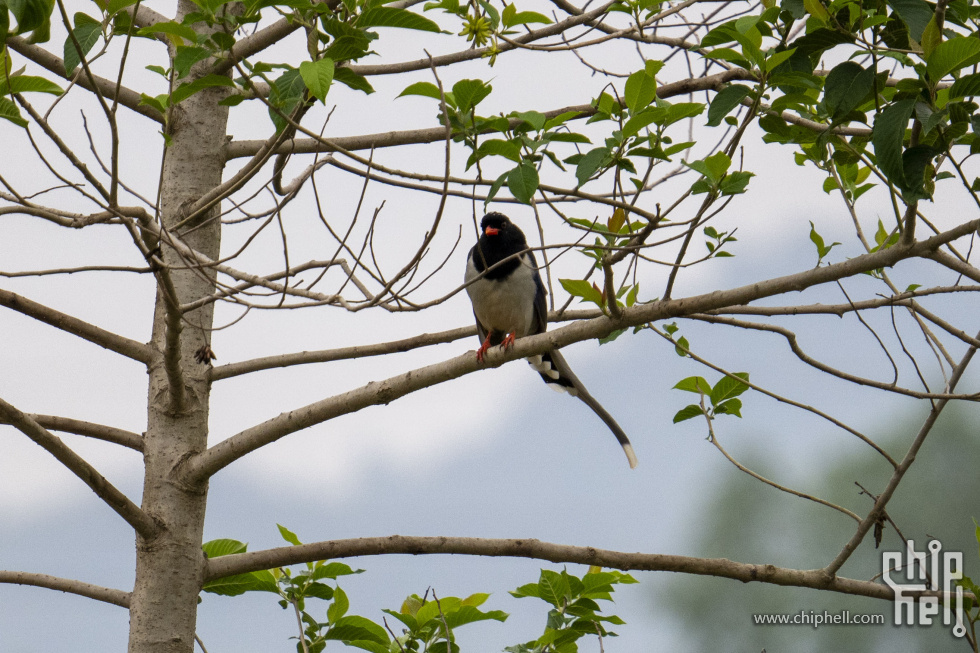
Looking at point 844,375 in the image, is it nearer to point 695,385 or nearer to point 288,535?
point 695,385

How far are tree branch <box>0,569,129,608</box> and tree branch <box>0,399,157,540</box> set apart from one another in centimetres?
34

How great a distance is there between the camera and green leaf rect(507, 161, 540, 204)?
2.28 metres

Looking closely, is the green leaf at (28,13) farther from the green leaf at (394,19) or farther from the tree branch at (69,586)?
the tree branch at (69,586)

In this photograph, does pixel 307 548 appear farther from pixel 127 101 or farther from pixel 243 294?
pixel 127 101

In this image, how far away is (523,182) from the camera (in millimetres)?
2301

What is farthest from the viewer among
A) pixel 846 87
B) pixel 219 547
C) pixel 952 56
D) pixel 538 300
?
pixel 538 300

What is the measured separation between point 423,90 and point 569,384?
8.96 feet

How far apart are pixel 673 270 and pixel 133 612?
2.61 metres

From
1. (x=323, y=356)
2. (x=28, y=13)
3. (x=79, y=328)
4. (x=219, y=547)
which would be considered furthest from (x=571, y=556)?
(x=28, y=13)

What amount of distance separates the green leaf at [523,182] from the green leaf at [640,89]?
1.13 ft

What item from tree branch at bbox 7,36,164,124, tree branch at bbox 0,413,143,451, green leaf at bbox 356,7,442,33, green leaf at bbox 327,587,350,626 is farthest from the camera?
tree branch at bbox 7,36,164,124

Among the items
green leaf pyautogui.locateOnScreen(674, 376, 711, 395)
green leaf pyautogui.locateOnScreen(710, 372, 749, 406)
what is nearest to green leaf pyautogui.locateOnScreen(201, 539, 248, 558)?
green leaf pyautogui.locateOnScreen(674, 376, 711, 395)

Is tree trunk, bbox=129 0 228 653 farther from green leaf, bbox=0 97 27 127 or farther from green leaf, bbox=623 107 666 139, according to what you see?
green leaf, bbox=623 107 666 139

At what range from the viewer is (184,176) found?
4035mm
